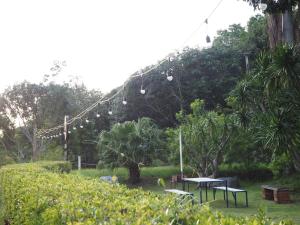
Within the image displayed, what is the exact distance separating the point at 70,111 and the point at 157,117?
17.3ft

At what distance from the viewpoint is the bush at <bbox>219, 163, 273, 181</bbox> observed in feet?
57.0

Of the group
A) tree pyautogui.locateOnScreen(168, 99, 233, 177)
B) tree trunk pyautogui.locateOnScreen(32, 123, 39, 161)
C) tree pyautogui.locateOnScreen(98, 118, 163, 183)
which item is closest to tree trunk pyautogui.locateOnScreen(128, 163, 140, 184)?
tree pyautogui.locateOnScreen(98, 118, 163, 183)

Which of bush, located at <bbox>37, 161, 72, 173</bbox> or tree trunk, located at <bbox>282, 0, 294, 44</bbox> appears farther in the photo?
bush, located at <bbox>37, 161, 72, 173</bbox>

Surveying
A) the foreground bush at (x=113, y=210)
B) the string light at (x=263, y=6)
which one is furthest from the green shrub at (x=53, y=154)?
the foreground bush at (x=113, y=210)

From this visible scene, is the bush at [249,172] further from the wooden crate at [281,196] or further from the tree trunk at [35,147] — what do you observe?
the tree trunk at [35,147]

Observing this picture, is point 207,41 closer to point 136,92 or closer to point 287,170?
point 287,170

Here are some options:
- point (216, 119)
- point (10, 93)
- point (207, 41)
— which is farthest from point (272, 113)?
point (10, 93)

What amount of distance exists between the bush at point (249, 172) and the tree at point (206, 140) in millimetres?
1980

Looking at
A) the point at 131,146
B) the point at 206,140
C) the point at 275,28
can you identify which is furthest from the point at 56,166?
the point at 275,28

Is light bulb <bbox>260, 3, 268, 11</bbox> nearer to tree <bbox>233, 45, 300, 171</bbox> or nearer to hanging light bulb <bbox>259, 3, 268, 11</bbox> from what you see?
hanging light bulb <bbox>259, 3, 268, 11</bbox>

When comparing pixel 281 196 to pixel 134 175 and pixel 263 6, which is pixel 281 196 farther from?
pixel 134 175

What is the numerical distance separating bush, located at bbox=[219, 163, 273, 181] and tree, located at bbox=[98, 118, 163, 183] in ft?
9.70

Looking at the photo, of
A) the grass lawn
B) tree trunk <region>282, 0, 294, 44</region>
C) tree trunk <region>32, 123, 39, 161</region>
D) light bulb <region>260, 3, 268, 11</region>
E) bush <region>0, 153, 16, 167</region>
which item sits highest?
tree trunk <region>282, 0, 294, 44</region>

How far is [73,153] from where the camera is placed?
24594 millimetres
